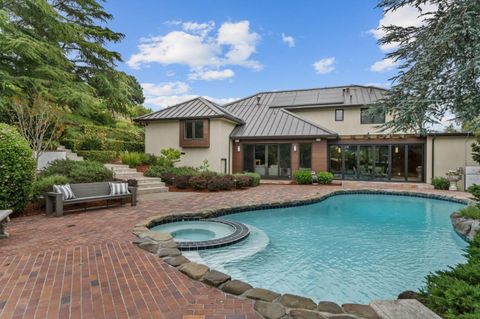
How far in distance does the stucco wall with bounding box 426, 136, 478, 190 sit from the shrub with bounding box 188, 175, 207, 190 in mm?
14509

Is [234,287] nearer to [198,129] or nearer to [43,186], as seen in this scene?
[43,186]

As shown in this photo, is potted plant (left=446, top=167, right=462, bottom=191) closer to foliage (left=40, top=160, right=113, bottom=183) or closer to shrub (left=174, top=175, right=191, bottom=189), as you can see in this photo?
shrub (left=174, top=175, right=191, bottom=189)

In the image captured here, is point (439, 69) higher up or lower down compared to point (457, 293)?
higher up

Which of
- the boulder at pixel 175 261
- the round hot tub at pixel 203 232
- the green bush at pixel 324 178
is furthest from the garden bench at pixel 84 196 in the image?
the green bush at pixel 324 178

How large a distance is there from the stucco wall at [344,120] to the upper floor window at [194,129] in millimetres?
9099

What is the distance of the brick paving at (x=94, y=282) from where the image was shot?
2.97 meters

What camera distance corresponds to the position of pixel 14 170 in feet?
22.7

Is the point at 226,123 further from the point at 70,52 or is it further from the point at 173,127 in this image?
the point at 70,52

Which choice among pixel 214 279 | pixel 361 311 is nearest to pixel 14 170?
pixel 214 279

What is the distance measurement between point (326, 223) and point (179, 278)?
600 cm

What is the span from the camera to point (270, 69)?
22812mm

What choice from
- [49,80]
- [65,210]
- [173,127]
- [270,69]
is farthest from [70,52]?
[270,69]

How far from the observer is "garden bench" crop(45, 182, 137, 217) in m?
7.72

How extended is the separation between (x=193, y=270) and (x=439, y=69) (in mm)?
5489
